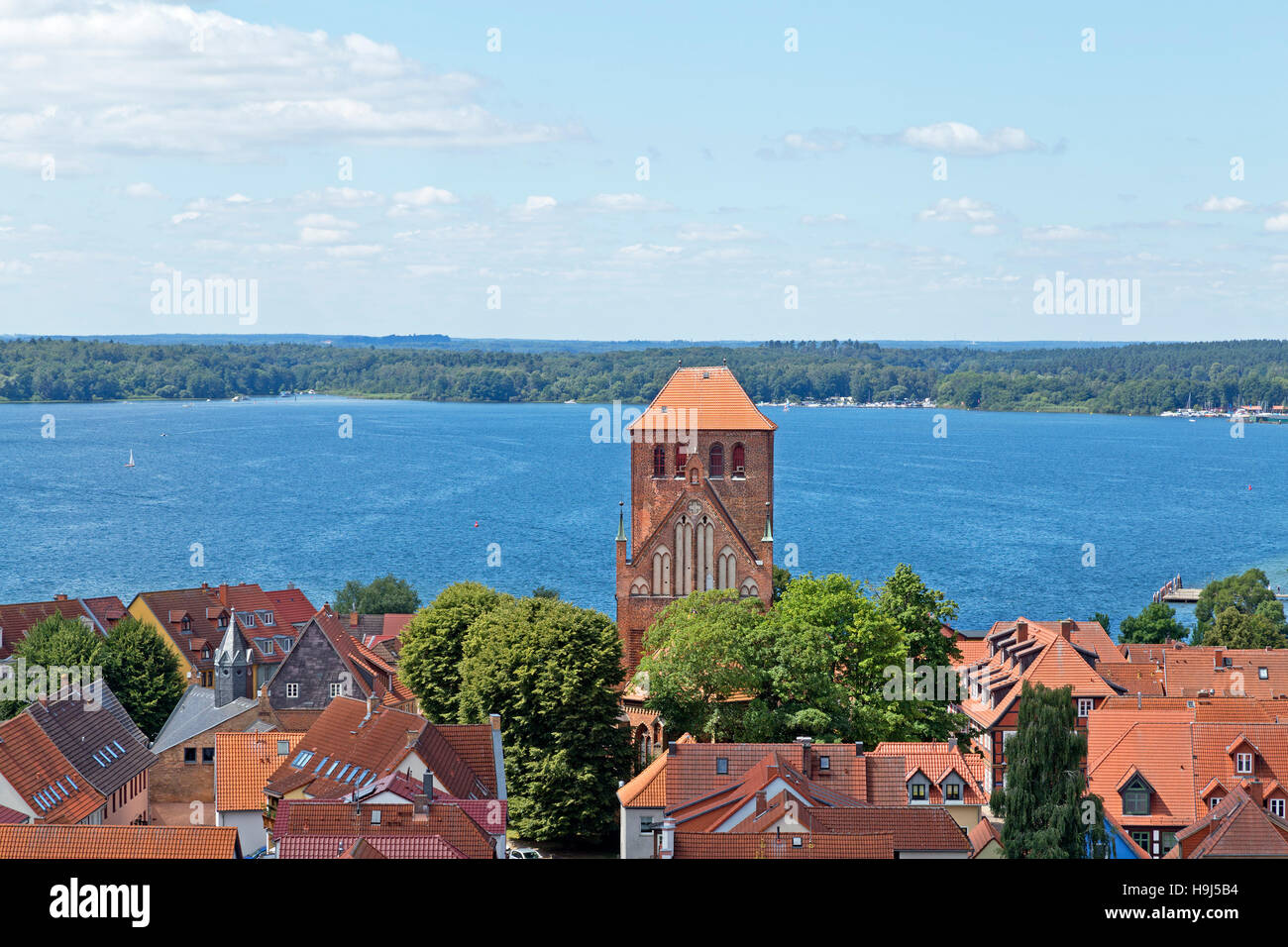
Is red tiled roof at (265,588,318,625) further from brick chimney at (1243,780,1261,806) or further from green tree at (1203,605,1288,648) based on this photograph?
green tree at (1203,605,1288,648)

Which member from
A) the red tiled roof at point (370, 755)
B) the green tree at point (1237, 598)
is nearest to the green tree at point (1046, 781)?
the red tiled roof at point (370, 755)

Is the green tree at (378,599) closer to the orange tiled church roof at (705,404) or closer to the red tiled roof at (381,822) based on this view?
the orange tiled church roof at (705,404)

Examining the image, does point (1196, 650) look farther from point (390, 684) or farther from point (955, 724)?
point (390, 684)

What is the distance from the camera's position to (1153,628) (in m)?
90.2

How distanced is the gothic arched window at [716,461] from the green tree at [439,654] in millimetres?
9704

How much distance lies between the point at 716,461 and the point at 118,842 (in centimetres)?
3061

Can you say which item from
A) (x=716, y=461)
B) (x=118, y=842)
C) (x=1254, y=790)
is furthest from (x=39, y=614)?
(x=1254, y=790)

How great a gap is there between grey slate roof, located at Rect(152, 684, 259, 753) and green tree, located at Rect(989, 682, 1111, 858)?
26026mm

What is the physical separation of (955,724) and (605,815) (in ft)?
43.3

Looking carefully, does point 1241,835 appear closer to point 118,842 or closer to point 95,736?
point 118,842

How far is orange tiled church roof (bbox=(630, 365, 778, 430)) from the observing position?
189 feet

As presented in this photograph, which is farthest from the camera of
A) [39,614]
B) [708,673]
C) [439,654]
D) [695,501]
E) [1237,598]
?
[1237,598]

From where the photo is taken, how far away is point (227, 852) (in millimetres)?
30000
